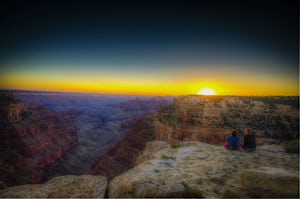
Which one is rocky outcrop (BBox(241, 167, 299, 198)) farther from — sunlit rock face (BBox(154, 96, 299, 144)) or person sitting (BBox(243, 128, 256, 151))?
sunlit rock face (BBox(154, 96, 299, 144))

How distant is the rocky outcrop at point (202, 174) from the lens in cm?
497

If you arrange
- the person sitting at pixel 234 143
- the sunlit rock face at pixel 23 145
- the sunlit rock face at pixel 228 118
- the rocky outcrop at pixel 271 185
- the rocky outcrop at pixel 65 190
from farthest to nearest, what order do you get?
the sunlit rock face at pixel 23 145 → the sunlit rock face at pixel 228 118 → the person sitting at pixel 234 143 → the rocky outcrop at pixel 65 190 → the rocky outcrop at pixel 271 185

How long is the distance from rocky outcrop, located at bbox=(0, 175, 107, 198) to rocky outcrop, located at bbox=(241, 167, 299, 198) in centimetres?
547

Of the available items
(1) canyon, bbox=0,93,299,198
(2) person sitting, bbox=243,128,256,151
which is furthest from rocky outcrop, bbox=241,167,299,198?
(2) person sitting, bbox=243,128,256,151

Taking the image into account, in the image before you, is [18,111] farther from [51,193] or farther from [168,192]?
[168,192]

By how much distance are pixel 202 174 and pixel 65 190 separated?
19.7 ft

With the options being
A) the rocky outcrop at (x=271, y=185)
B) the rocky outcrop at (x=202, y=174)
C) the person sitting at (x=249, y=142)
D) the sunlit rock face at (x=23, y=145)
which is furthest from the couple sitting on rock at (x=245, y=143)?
the sunlit rock face at (x=23, y=145)

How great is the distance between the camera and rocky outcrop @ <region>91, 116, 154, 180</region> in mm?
33325

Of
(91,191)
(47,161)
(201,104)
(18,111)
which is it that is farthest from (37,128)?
(91,191)

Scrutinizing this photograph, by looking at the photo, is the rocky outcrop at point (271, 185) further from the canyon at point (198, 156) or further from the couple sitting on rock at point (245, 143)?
the couple sitting on rock at point (245, 143)

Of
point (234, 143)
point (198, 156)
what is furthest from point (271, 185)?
point (234, 143)

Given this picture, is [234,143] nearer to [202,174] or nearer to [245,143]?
[245,143]

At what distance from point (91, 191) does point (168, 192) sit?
3.91 m

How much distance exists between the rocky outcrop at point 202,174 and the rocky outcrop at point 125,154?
2650cm
